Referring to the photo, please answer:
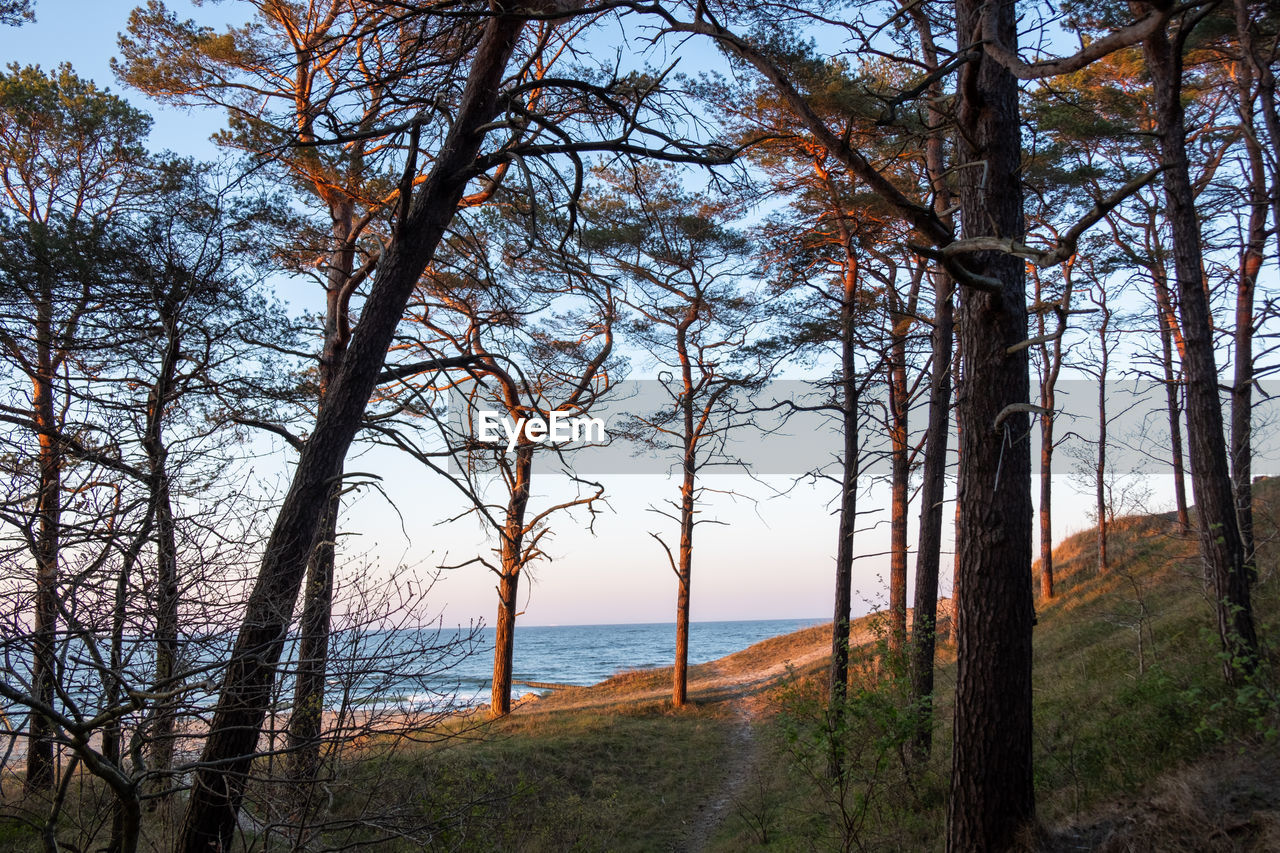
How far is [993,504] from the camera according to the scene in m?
4.15

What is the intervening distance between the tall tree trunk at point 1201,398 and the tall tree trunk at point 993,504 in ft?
8.20

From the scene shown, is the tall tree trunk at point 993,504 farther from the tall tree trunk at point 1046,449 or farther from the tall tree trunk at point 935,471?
the tall tree trunk at point 1046,449

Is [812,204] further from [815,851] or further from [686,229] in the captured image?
[815,851]

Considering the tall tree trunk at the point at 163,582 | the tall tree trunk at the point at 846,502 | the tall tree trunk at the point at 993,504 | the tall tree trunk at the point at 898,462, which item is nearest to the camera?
the tall tree trunk at the point at 163,582

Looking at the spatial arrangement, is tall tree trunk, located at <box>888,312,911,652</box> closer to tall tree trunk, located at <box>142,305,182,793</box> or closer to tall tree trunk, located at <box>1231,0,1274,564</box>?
tall tree trunk, located at <box>1231,0,1274,564</box>

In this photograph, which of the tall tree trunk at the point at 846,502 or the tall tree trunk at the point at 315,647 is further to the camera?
the tall tree trunk at the point at 846,502

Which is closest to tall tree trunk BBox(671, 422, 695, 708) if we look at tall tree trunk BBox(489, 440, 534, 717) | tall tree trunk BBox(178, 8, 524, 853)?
tall tree trunk BBox(489, 440, 534, 717)

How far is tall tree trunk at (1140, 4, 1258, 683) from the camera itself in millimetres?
5934

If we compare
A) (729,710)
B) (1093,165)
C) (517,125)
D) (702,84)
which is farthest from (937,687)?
(517,125)

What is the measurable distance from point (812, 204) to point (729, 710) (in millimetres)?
10746

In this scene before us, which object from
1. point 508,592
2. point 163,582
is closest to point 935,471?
point 163,582

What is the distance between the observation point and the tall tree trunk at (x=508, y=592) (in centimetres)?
1366

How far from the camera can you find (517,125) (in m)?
4.42

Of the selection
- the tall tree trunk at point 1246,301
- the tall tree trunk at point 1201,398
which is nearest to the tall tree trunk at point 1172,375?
the tall tree trunk at point 1246,301
